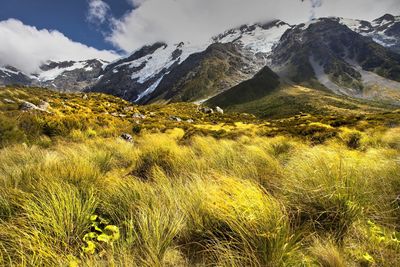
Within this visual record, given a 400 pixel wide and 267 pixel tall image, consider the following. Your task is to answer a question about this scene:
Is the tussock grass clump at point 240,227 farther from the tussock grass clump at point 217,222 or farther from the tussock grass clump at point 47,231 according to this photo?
the tussock grass clump at point 47,231

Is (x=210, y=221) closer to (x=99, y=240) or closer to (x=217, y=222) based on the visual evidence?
(x=217, y=222)

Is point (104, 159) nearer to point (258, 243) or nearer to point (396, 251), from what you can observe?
point (258, 243)

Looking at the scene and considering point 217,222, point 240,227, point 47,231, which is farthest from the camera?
point 217,222

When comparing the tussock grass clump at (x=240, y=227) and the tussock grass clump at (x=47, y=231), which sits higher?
the tussock grass clump at (x=47, y=231)

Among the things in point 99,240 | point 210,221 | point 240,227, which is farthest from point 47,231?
point 240,227

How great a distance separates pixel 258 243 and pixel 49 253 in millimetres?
1694

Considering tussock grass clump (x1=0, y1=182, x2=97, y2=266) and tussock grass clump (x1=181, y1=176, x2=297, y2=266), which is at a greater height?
tussock grass clump (x1=0, y1=182, x2=97, y2=266)

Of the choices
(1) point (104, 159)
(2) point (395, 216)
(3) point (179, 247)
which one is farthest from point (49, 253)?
(1) point (104, 159)

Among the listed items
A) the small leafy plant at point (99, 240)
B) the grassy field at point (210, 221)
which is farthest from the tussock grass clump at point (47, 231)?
the small leafy plant at point (99, 240)

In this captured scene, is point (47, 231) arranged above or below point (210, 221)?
above

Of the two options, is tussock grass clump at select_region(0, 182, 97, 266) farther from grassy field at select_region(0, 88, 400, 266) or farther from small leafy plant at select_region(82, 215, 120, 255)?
small leafy plant at select_region(82, 215, 120, 255)

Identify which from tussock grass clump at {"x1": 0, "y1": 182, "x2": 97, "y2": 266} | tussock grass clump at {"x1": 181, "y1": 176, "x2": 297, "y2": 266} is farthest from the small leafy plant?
tussock grass clump at {"x1": 181, "y1": 176, "x2": 297, "y2": 266}

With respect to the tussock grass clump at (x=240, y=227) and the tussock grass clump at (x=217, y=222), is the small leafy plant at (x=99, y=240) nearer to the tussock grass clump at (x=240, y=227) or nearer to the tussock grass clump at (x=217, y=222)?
the tussock grass clump at (x=217, y=222)

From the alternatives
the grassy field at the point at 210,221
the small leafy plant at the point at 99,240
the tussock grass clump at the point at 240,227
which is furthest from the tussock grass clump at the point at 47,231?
the tussock grass clump at the point at 240,227
